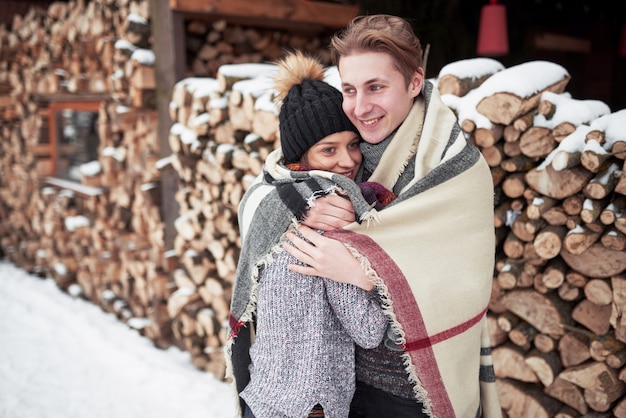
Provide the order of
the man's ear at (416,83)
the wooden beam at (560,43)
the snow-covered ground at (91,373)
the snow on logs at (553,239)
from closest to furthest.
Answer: the man's ear at (416,83)
the snow on logs at (553,239)
the snow-covered ground at (91,373)
the wooden beam at (560,43)

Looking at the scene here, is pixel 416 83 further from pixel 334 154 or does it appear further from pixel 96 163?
pixel 96 163

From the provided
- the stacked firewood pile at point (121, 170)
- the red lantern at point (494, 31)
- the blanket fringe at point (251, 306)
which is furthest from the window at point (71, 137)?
the blanket fringe at point (251, 306)

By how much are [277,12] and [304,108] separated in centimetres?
296

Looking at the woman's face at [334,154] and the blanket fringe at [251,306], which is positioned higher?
the woman's face at [334,154]

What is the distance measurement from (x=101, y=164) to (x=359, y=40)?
153 inches

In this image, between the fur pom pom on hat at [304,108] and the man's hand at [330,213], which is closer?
the man's hand at [330,213]

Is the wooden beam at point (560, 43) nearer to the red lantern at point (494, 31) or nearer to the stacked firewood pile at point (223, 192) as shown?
the red lantern at point (494, 31)

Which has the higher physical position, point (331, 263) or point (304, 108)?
point (304, 108)

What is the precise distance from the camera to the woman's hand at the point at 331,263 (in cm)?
129

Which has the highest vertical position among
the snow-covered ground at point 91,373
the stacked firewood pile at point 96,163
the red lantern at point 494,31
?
the red lantern at point 494,31

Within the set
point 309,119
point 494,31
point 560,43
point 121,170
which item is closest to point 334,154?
point 309,119

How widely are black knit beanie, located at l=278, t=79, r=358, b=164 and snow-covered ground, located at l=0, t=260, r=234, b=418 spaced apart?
226 centimetres

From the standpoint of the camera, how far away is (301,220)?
1.38 meters

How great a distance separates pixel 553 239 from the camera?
2.03 m
